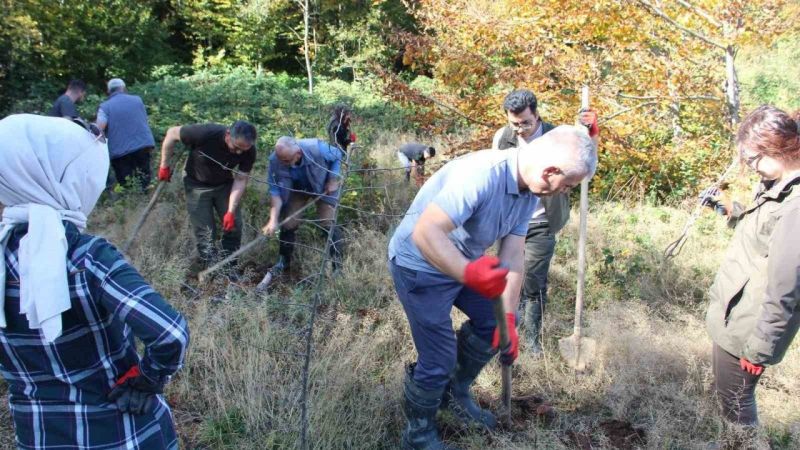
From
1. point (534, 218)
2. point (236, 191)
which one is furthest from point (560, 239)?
point (236, 191)

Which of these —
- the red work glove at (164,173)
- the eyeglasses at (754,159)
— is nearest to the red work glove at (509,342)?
the eyeglasses at (754,159)

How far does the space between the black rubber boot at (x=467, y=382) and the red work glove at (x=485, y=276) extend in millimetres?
811

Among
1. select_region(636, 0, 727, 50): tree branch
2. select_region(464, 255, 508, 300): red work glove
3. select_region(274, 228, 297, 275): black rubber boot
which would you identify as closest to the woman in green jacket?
select_region(464, 255, 508, 300): red work glove

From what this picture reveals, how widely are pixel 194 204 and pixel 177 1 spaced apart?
42.2 feet

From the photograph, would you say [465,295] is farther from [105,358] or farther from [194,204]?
[194,204]

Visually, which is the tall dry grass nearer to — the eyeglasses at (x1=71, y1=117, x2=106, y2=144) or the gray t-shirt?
the eyeglasses at (x1=71, y1=117, x2=106, y2=144)

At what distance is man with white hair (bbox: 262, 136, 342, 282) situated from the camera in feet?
15.3

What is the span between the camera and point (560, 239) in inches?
217

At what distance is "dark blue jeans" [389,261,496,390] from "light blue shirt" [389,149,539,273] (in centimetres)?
6

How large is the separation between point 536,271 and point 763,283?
1.52 meters

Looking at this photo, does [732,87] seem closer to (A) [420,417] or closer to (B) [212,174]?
(A) [420,417]

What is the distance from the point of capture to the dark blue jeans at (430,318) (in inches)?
101

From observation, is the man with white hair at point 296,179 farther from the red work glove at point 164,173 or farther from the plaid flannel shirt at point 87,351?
the plaid flannel shirt at point 87,351

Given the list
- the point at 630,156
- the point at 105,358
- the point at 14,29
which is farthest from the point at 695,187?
the point at 14,29
